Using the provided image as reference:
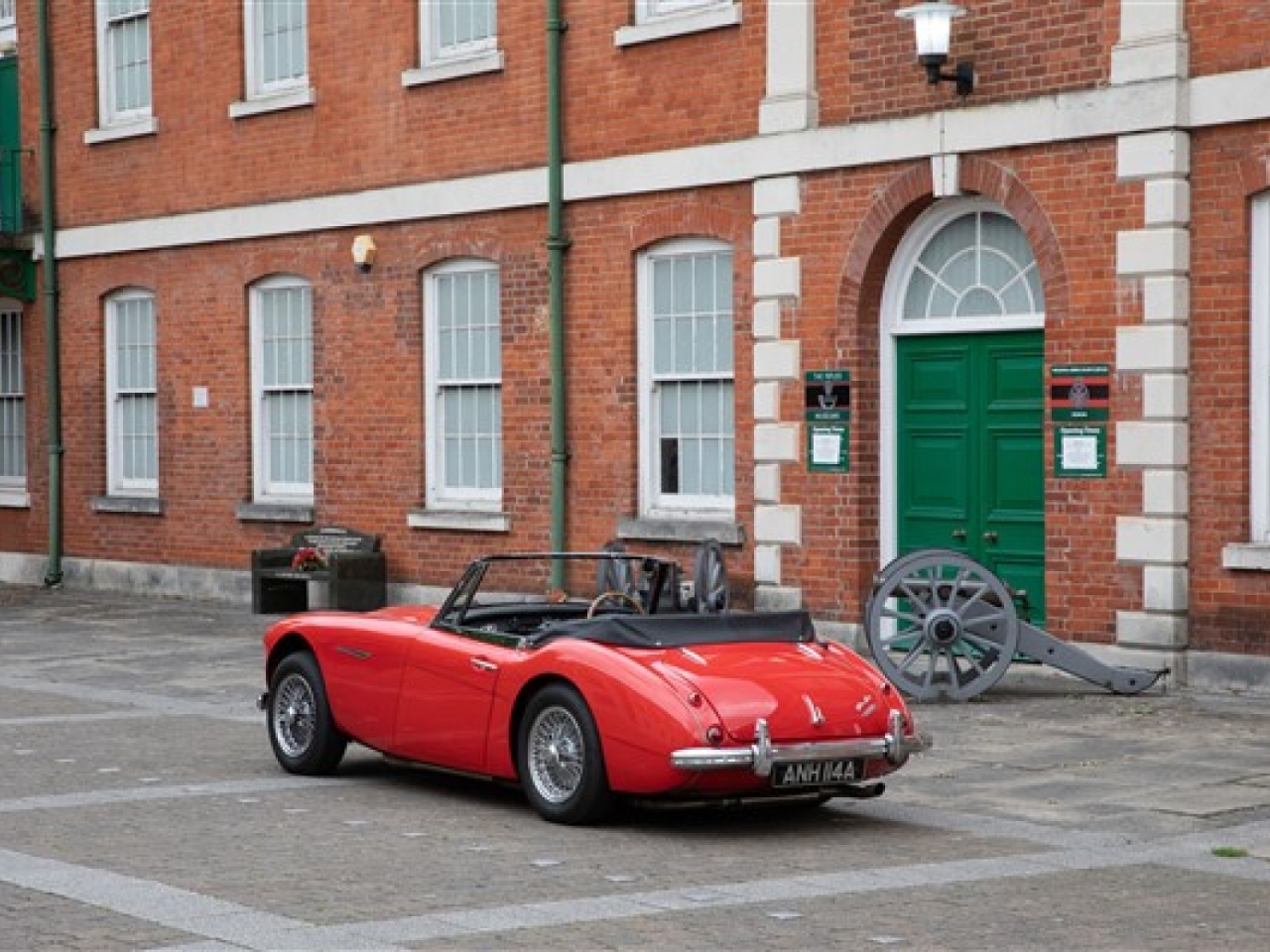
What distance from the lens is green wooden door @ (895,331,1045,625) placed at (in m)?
17.1

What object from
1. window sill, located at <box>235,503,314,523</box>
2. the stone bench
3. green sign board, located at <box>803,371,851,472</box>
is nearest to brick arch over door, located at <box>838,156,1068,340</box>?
green sign board, located at <box>803,371,851,472</box>

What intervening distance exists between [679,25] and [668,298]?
2116 millimetres

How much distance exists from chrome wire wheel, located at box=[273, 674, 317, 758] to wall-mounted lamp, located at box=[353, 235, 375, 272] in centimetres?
997

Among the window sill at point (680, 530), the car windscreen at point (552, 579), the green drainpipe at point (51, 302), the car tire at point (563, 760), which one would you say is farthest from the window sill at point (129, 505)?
the car tire at point (563, 760)

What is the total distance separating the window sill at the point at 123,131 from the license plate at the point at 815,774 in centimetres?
1609

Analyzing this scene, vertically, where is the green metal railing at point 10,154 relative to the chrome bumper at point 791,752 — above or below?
above

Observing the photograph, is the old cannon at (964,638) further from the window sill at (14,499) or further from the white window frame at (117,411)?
the window sill at (14,499)

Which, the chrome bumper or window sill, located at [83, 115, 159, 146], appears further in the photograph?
window sill, located at [83, 115, 159, 146]

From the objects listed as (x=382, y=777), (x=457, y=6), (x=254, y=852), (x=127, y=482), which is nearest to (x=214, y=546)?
(x=127, y=482)

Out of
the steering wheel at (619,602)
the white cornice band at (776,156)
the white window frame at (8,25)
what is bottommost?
the steering wheel at (619,602)

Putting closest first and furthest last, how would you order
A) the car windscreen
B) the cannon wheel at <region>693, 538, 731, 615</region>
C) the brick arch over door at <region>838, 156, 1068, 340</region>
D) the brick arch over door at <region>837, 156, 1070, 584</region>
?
the car windscreen < the brick arch over door at <region>838, 156, 1068, 340</region> < the brick arch over door at <region>837, 156, 1070, 584</region> < the cannon wheel at <region>693, 538, 731, 615</region>

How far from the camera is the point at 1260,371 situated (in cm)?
1562

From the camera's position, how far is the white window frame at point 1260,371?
1555 cm

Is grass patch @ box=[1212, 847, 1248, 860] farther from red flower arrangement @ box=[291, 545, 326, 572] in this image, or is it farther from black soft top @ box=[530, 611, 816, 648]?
red flower arrangement @ box=[291, 545, 326, 572]
